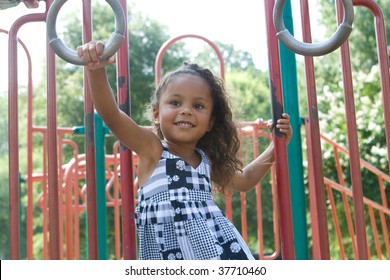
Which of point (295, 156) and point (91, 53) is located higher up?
point (91, 53)

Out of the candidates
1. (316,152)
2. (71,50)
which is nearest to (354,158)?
(316,152)

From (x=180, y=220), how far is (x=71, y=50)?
631mm

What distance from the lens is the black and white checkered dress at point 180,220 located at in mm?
1734

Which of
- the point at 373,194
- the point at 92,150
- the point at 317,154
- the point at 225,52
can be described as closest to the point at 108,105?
the point at 92,150

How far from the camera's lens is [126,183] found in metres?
1.80

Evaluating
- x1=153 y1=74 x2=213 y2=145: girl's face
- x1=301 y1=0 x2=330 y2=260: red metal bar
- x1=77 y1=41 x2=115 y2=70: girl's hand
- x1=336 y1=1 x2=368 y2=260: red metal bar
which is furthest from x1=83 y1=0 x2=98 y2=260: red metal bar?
x1=336 y1=1 x2=368 y2=260: red metal bar

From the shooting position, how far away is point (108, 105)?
1.61 metres

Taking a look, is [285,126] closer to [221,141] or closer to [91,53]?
[221,141]

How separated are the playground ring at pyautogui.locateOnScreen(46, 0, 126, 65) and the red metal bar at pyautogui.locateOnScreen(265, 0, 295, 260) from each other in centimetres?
55

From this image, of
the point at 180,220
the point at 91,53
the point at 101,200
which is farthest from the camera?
the point at 101,200

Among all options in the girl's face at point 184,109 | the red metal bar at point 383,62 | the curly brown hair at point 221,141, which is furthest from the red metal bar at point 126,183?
the red metal bar at point 383,62

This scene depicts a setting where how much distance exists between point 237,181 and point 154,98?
18.6 inches

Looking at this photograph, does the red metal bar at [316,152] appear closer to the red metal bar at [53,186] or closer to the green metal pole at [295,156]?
the green metal pole at [295,156]

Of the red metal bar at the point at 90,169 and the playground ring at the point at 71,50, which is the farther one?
the red metal bar at the point at 90,169
